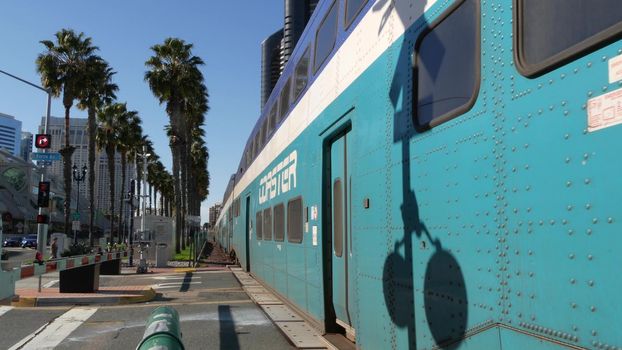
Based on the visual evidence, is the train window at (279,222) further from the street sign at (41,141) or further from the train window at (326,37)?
the street sign at (41,141)

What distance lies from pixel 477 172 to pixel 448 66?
2.69 feet

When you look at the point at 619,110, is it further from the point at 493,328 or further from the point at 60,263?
the point at 60,263

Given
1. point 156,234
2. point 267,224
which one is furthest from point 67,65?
point 267,224

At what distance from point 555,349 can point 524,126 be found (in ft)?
3.47

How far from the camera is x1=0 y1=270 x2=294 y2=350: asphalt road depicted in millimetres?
7668

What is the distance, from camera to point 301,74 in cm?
860

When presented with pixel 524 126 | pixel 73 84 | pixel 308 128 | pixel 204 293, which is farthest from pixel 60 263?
pixel 73 84

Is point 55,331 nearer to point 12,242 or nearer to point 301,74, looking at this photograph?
point 301,74

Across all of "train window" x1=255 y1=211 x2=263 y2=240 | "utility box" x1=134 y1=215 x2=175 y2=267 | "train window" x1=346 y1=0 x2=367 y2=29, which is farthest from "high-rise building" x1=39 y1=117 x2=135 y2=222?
"train window" x1=346 y1=0 x2=367 y2=29

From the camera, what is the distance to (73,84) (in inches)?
1296

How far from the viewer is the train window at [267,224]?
11.2 meters

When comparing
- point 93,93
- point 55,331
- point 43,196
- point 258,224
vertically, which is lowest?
Result: point 55,331

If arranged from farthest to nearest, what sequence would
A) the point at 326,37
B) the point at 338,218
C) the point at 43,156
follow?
1. the point at 43,156
2. the point at 326,37
3. the point at 338,218

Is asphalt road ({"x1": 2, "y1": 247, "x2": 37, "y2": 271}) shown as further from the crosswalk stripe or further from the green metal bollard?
the green metal bollard
